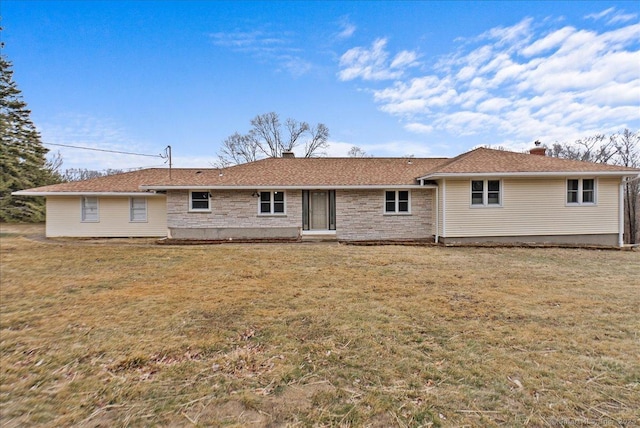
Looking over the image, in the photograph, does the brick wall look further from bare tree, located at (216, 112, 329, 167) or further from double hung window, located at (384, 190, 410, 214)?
bare tree, located at (216, 112, 329, 167)

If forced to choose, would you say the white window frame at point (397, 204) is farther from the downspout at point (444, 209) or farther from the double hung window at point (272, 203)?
the double hung window at point (272, 203)

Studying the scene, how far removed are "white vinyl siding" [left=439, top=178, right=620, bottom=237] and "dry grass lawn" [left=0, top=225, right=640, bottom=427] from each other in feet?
17.3

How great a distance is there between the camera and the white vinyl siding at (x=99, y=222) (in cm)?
1466

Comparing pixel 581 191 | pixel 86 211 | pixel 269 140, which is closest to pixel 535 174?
pixel 581 191

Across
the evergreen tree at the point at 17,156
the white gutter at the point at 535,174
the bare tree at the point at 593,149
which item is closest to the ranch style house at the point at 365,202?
the white gutter at the point at 535,174

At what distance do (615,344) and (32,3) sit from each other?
20.7m

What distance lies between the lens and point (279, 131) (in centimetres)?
3547

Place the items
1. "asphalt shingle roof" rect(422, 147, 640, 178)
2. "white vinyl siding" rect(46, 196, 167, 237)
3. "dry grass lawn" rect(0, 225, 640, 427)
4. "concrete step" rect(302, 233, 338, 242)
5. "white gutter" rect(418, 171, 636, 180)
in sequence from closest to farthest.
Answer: "dry grass lawn" rect(0, 225, 640, 427)
"white gutter" rect(418, 171, 636, 180)
"asphalt shingle roof" rect(422, 147, 640, 178)
"concrete step" rect(302, 233, 338, 242)
"white vinyl siding" rect(46, 196, 167, 237)

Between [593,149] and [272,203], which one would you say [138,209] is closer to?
[272,203]

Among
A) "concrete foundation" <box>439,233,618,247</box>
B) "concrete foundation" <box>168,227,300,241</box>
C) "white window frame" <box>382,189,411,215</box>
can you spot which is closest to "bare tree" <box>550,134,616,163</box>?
"concrete foundation" <box>439,233,618,247</box>

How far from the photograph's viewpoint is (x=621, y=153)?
25828 millimetres

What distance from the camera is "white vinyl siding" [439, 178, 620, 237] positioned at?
478 inches

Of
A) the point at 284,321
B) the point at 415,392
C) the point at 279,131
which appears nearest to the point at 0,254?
the point at 284,321

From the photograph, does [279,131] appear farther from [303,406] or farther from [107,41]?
[303,406]
